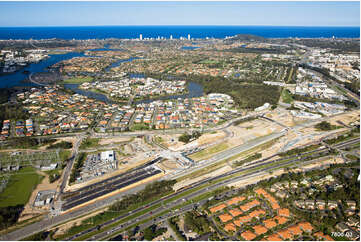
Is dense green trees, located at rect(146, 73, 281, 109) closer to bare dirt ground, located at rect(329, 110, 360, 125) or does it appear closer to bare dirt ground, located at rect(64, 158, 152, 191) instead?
bare dirt ground, located at rect(329, 110, 360, 125)

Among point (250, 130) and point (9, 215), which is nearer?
point (9, 215)

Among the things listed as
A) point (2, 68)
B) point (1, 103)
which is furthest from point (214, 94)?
point (2, 68)

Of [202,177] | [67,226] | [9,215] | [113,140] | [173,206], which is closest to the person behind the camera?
[67,226]

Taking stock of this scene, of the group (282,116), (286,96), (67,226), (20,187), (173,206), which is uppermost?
(286,96)

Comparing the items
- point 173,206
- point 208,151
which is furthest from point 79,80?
point 173,206

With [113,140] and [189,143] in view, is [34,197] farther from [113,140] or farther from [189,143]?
[189,143]

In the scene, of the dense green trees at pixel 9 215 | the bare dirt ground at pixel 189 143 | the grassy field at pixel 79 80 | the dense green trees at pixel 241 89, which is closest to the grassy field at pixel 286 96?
the dense green trees at pixel 241 89

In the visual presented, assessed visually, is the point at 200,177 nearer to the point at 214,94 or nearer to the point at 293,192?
the point at 293,192

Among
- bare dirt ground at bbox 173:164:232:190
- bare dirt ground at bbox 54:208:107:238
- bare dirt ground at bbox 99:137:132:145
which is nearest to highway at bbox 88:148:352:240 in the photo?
bare dirt ground at bbox 173:164:232:190
